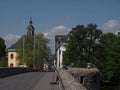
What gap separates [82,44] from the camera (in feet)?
267

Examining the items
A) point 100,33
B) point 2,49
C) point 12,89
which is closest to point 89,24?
point 100,33

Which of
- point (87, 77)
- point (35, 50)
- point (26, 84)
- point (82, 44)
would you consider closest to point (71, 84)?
point (26, 84)

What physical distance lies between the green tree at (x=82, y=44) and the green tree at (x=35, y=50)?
141 ft

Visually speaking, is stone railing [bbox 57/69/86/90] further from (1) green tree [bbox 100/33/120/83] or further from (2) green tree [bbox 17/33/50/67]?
(2) green tree [bbox 17/33/50/67]

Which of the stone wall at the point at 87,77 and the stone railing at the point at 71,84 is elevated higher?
the stone railing at the point at 71,84

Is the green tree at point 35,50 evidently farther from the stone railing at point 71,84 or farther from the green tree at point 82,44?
the stone railing at point 71,84

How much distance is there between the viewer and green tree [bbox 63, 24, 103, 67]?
81312mm

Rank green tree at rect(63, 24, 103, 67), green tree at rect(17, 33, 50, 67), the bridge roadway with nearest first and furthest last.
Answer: the bridge roadway < green tree at rect(63, 24, 103, 67) < green tree at rect(17, 33, 50, 67)

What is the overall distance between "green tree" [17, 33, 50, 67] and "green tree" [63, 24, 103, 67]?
42.9m

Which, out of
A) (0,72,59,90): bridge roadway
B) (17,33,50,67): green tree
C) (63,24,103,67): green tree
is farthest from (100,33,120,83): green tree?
(0,72,59,90): bridge roadway

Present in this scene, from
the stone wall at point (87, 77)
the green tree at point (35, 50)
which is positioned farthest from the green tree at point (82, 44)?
the green tree at point (35, 50)

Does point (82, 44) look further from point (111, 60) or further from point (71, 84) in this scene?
point (71, 84)

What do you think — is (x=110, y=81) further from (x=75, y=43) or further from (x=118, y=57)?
(x=75, y=43)

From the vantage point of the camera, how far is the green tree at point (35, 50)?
12606 centimetres
